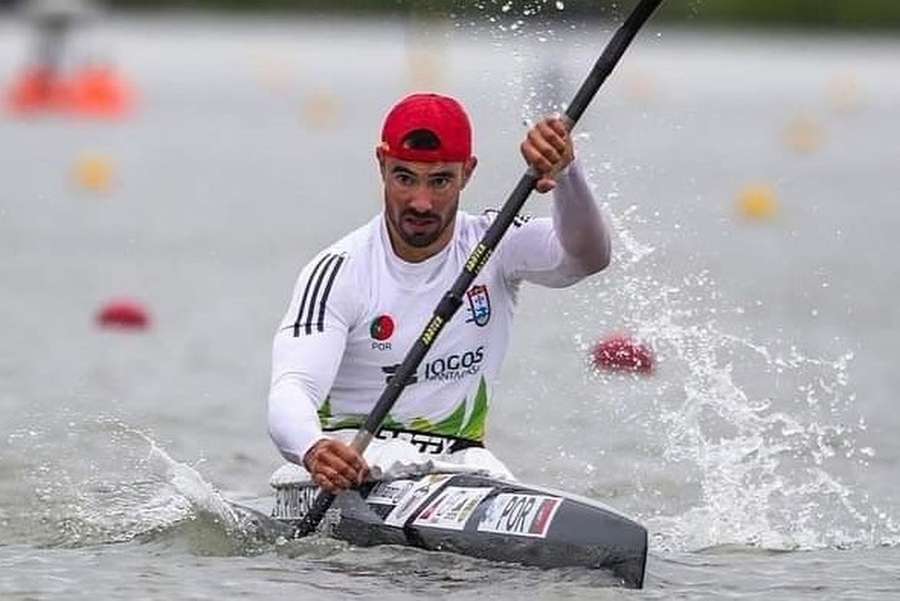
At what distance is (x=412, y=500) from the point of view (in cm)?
787

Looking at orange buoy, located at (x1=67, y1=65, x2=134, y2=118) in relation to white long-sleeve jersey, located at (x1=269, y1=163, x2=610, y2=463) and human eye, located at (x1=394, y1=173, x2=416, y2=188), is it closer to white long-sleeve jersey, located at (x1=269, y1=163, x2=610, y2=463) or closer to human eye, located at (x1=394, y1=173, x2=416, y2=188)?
white long-sleeve jersey, located at (x1=269, y1=163, x2=610, y2=463)

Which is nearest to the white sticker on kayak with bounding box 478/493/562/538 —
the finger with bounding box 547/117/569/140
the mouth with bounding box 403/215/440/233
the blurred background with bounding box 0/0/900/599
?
the blurred background with bounding box 0/0/900/599

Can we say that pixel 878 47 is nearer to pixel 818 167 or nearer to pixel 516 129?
pixel 818 167

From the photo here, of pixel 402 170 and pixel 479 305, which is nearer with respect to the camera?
pixel 402 170

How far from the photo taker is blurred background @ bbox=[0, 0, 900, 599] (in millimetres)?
8375

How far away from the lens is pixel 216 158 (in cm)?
3127

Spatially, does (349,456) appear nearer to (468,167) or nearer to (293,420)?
(293,420)

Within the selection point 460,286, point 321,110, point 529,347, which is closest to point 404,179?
point 460,286

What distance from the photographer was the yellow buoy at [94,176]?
2586 centimetres

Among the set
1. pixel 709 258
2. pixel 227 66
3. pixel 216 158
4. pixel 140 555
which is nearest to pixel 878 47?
pixel 227 66

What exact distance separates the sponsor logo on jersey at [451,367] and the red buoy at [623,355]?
1924 millimetres

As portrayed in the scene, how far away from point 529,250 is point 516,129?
84 centimetres

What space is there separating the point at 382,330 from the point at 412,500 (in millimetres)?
630

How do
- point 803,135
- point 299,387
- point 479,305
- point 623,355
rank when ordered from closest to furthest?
point 299,387 < point 479,305 < point 623,355 < point 803,135
